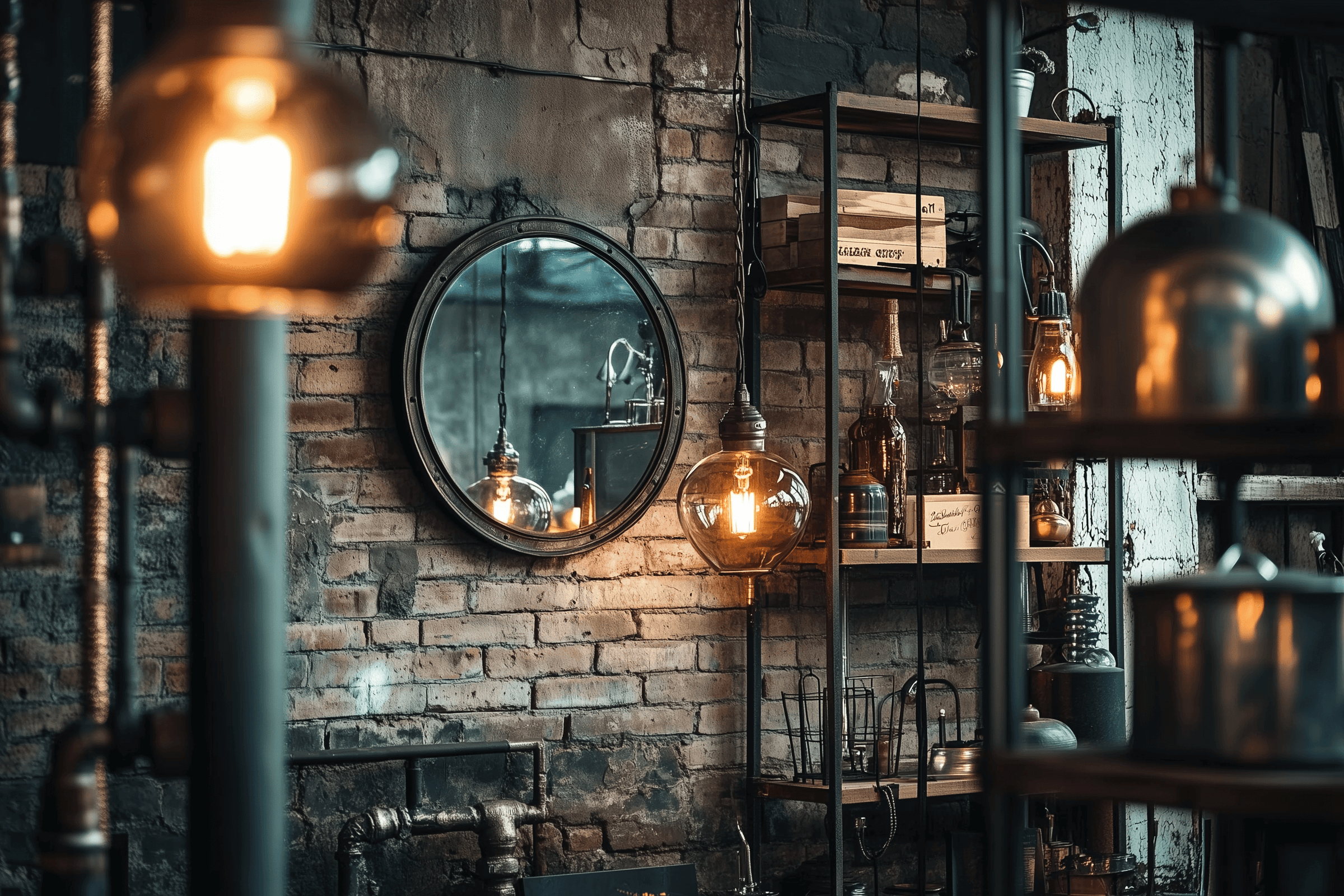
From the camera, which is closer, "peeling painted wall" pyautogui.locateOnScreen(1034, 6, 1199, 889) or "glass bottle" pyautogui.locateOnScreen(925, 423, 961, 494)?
"glass bottle" pyautogui.locateOnScreen(925, 423, 961, 494)

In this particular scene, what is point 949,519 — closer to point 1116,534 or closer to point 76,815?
point 1116,534

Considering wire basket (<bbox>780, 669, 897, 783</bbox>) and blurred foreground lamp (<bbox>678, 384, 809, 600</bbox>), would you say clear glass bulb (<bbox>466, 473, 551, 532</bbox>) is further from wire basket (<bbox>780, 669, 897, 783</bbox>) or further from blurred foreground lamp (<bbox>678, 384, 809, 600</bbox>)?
wire basket (<bbox>780, 669, 897, 783</bbox>)

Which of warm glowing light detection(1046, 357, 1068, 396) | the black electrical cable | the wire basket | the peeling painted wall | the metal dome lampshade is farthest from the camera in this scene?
the peeling painted wall

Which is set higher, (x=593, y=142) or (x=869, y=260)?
(x=593, y=142)

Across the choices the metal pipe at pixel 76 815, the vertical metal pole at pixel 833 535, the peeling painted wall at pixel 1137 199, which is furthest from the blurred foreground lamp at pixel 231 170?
the peeling painted wall at pixel 1137 199

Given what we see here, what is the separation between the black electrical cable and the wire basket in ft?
4.43

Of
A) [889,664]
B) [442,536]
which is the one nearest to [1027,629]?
[889,664]

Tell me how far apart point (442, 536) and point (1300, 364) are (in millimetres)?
2015

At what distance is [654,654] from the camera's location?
340cm

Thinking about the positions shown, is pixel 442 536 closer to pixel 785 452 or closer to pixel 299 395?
pixel 299 395

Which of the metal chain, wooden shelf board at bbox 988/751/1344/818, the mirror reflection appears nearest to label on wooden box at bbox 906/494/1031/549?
the mirror reflection

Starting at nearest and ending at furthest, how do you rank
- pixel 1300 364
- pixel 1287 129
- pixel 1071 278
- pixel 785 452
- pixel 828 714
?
pixel 1300 364, pixel 828 714, pixel 785 452, pixel 1071 278, pixel 1287 129

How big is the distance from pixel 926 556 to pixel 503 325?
105 centimetres

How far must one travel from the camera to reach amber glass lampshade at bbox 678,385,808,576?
3.02 metres
